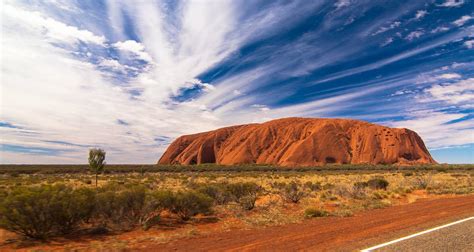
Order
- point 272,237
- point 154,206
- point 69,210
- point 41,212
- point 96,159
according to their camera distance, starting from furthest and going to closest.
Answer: point 96,159 < point 154,206 < point 69,210 < point 41,212 < point 272,237

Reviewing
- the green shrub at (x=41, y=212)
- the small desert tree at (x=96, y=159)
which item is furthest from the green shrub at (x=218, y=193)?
the small desert tree at (x=96, y=159)

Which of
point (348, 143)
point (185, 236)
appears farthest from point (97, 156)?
point (348, 143)

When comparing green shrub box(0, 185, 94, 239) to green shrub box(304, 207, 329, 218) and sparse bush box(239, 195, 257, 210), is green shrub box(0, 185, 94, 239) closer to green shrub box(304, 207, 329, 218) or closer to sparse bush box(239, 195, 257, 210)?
sparse bush box(239, 195, 257, 210)

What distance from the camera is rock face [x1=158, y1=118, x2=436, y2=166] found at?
10738 cm

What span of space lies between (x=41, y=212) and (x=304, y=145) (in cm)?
10512

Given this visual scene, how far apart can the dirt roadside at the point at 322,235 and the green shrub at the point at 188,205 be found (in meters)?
2.95

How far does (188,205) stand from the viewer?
1229 cm

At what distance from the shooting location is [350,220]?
1113 centimetres

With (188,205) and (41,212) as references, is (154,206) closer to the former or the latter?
(188,205)

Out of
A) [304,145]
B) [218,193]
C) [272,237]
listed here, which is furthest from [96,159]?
[304,145]

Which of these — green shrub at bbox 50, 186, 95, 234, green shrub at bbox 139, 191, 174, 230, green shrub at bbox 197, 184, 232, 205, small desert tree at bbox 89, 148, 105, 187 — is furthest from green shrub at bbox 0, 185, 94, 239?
small desert tree at bbox 89, 148, 105, 187

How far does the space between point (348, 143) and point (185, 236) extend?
11583 centimetres

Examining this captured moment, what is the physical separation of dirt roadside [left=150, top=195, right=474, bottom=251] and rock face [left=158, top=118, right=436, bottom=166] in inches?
3695

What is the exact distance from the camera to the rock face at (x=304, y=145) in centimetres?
10738
